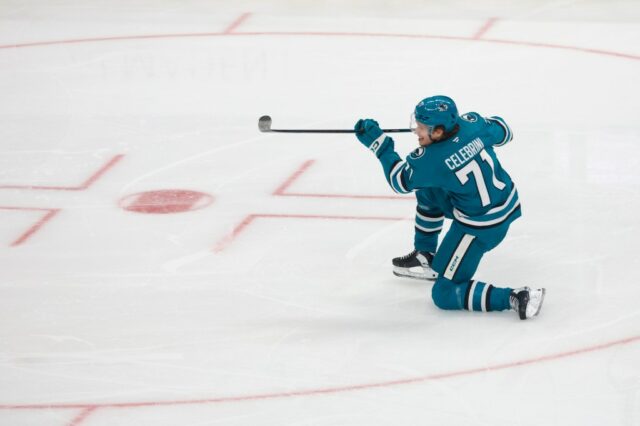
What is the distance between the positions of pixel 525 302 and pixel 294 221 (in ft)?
5.19

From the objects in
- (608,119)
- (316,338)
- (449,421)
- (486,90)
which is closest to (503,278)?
(316,338)

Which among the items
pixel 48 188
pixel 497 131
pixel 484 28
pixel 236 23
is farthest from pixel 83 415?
pixel 236 23

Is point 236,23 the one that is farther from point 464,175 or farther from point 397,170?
point 464,175

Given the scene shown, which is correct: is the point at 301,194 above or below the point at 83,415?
above

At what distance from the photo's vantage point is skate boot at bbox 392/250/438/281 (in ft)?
19.4

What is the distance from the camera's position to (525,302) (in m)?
5.43

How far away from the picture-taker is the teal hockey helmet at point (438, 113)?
5.34 metres

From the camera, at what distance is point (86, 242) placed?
6.51 m

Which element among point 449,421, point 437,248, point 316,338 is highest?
point 437,248

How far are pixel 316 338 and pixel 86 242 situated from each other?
155 cm

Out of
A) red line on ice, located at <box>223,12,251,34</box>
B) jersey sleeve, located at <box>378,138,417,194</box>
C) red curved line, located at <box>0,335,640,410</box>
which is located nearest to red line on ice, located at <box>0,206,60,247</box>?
red curved line, located at <box>0,335,640,410</box>

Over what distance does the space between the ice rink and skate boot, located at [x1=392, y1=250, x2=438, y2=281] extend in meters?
0.06

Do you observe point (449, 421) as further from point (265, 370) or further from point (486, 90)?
point (486, 90)

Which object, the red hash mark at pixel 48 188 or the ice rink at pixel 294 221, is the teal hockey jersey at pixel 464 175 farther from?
the red hash mark at pixel 48 188
